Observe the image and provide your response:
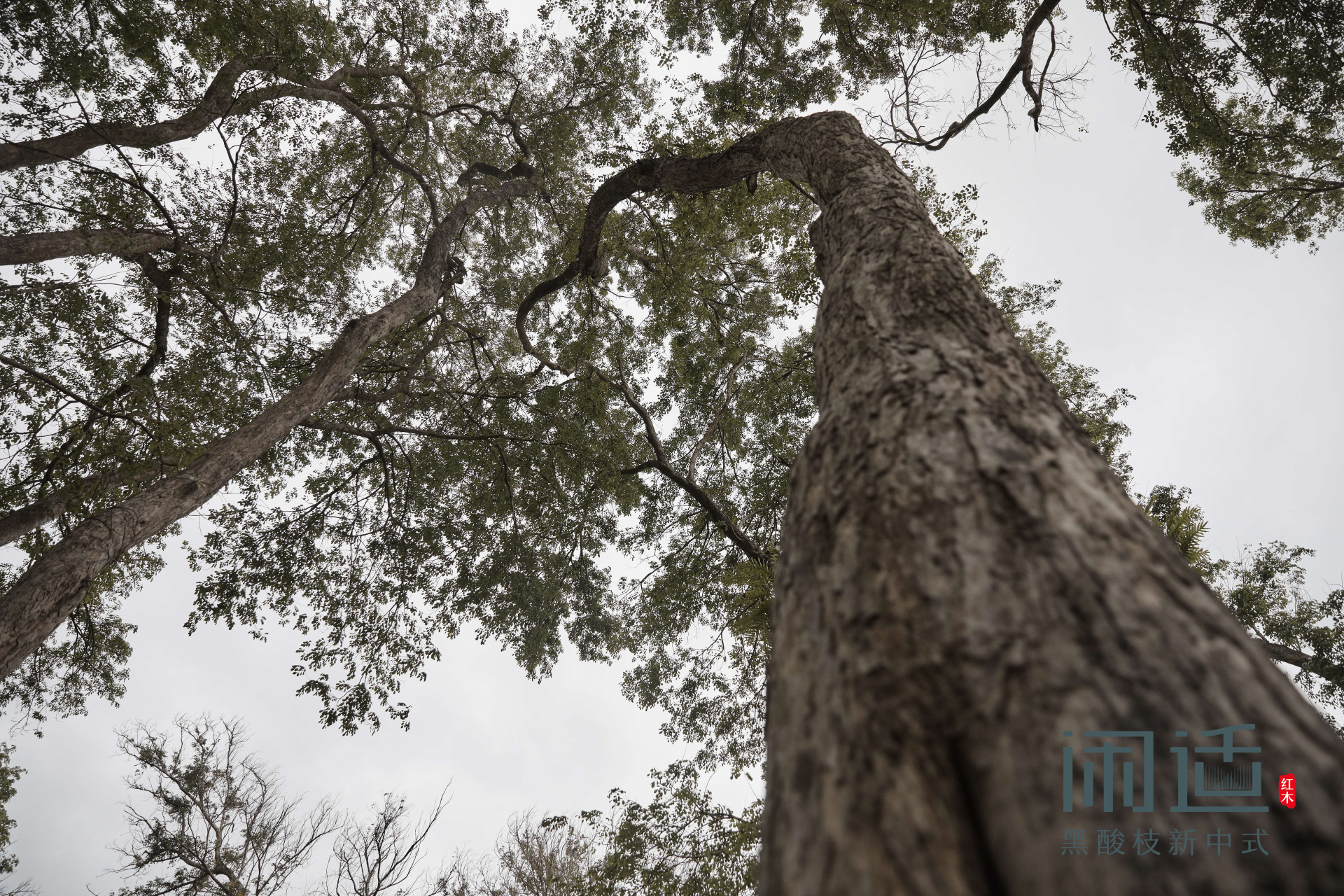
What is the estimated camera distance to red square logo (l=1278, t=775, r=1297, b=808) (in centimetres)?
65

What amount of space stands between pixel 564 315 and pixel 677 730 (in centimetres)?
767

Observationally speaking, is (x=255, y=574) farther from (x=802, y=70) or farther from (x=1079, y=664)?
(x=802, y=70)

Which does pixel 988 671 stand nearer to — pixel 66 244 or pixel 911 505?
pixel 911 505

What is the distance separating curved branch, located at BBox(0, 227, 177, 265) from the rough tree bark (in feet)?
24.3

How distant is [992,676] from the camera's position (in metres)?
0.81

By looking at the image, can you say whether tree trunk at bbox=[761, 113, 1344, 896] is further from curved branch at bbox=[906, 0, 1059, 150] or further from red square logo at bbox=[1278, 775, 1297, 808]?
curved branch at bbox=[906, 0, 1059, 150]

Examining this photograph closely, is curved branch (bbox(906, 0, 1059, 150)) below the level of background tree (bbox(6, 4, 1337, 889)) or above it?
above

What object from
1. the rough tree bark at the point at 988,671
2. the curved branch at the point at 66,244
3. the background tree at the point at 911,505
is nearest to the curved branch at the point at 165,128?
the background tree at the point at 911,505

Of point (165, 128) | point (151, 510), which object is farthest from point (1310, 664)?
point (165, 128)

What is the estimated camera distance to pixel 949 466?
1.13 m

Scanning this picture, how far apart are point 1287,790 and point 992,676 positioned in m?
0.31

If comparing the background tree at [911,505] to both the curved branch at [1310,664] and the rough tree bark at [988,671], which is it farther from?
the curved branch at [1310,664]

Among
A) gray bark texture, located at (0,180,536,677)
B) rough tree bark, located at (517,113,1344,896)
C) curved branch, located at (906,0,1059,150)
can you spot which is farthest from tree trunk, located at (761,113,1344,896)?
curved branch, located at (906,0,1059,150)

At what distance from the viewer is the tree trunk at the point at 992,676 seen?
2.16 ft
